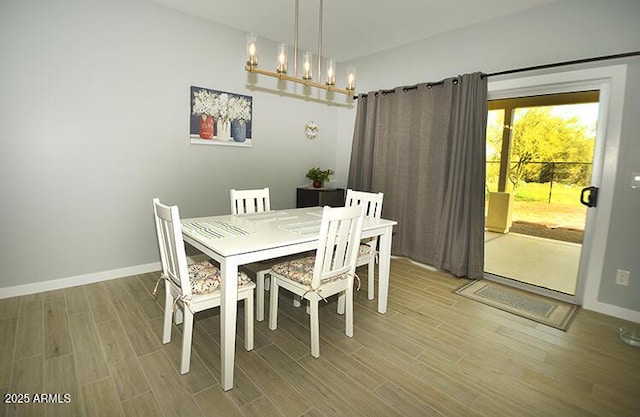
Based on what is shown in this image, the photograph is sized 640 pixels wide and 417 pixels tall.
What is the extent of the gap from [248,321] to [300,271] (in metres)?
0.46

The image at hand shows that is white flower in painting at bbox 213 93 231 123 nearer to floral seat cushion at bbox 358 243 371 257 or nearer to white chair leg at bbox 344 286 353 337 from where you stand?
floral seat cushion at bbox 358 243 371 257

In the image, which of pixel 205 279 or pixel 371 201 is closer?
pixel 205 279

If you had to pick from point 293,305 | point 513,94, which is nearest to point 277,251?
point 293,305

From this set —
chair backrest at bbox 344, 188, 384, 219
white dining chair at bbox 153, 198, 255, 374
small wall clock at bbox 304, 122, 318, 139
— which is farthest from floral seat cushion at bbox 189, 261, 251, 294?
small wall clock at bbox 304, 122, 318, 139

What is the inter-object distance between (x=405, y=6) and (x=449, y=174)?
173 centimetres

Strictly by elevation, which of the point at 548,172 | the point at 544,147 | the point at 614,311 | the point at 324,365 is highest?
the point at 544,147

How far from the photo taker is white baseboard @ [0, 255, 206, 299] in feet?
8.67

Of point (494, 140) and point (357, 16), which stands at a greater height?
point (357, 16)

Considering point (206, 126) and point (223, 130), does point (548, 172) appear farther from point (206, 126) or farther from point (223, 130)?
point (206, 126)

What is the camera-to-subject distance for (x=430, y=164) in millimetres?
3697

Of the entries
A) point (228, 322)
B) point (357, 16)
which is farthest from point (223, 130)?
point (228, 322)

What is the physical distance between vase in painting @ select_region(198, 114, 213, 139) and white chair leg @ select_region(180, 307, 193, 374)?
228 cm

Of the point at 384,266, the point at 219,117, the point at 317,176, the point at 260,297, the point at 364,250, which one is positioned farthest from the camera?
the point at 317,176

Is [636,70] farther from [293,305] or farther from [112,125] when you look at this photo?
[112,125]
